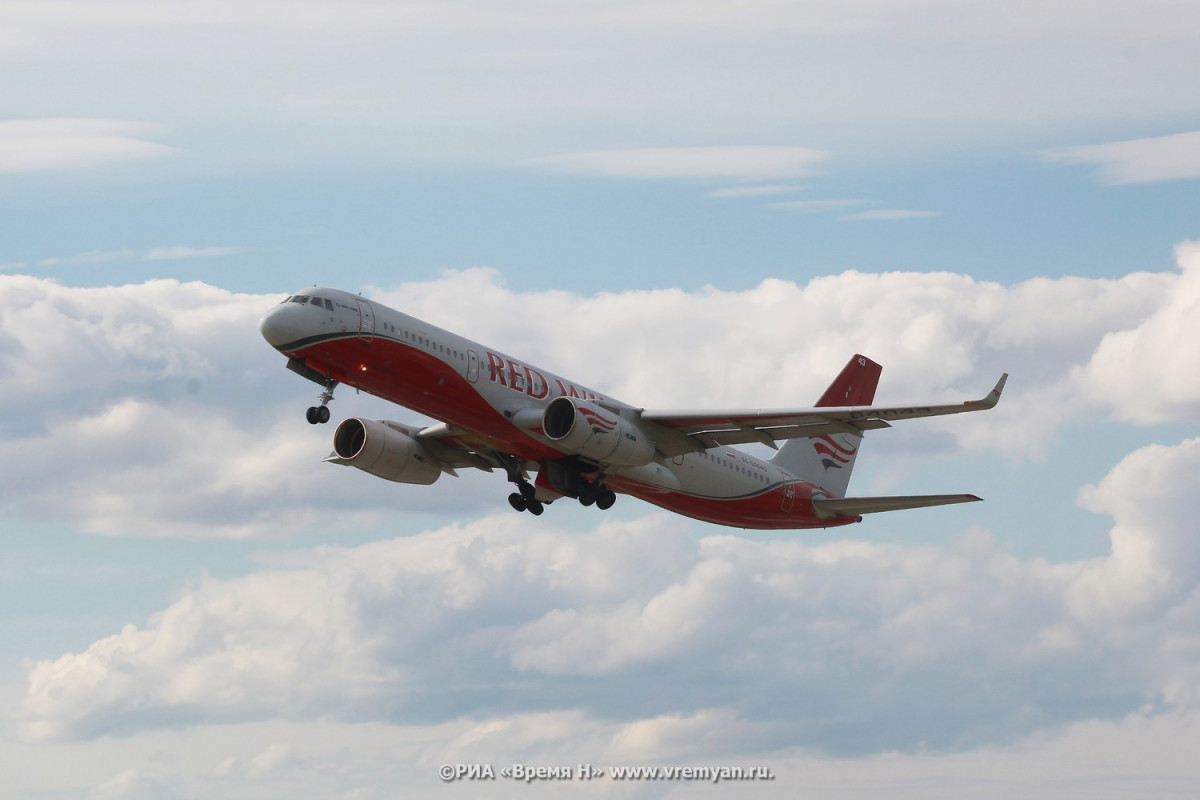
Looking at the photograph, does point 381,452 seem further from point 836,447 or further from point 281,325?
point 836,447

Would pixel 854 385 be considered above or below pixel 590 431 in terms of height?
above

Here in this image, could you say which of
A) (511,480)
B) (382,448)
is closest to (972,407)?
(511,480)

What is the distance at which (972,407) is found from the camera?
150ft

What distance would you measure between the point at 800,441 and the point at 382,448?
683 inches

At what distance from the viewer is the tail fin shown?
208 feet

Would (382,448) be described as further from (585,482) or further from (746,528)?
(746,528)

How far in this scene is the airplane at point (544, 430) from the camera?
158 feet

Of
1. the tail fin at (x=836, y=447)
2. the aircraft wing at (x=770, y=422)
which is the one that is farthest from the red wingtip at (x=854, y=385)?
the aircraft wing at (x=770, y=422)

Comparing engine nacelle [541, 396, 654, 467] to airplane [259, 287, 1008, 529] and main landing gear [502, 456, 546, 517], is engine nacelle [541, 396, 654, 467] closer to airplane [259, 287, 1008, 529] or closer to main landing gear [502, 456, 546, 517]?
airplane [259, 287, 1008, 529]

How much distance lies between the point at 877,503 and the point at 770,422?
9.39 metres

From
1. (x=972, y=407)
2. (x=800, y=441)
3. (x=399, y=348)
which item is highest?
(x=800, y=441)

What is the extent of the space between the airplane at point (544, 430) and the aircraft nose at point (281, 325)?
43 millimetres

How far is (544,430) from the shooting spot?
51125mm

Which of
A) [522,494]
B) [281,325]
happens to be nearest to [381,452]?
[522,494]
